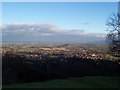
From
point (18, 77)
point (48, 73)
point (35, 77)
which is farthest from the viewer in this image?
point (48, 73)

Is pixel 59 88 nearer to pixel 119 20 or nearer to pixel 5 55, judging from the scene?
pixel 5 55

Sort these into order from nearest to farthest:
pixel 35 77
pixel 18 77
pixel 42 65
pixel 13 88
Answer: pixel 13 88 → pixel 18 77 → pixel 35 77 → pixel 42 65

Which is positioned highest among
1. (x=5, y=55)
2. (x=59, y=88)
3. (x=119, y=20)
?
(x=119, y=20)

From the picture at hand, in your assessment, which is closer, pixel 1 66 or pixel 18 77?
pixel 18 77

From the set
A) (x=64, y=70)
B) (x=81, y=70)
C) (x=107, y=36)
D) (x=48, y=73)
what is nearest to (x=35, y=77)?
(x=48, y=73)

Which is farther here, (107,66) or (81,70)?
Answer: (107,66)

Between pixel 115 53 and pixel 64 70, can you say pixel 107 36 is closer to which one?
pixel 115 53

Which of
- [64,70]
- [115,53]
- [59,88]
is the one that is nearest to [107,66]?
[115,53]

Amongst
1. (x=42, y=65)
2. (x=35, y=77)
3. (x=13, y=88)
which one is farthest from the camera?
(x=42, y=65)

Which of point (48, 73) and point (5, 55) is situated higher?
point (5, 55)
